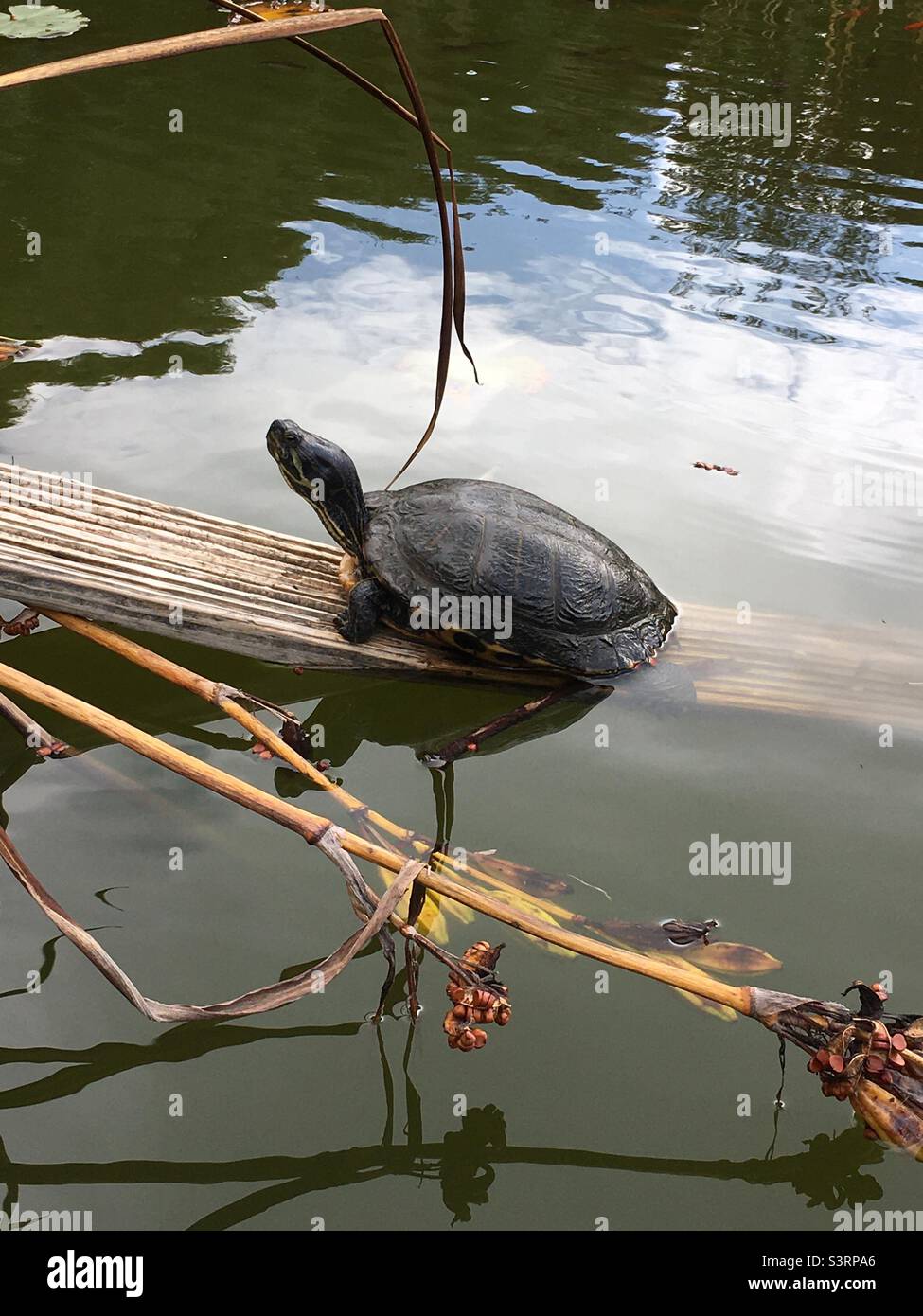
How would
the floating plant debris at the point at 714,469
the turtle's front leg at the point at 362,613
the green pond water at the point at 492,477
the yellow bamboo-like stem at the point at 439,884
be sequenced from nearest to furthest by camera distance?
the yellow bamboo-like stem at the point at 439,884, the green pond water at the point at 492,477, the turtle's front leg at the point at 362,613, the floating plant debris at the point at 714,469

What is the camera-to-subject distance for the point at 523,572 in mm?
3678

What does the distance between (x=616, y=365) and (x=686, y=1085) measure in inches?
165

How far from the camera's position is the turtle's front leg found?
11.8 ft

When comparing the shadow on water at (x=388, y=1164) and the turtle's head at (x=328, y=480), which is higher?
the turtle's head at (x=328, y=480)

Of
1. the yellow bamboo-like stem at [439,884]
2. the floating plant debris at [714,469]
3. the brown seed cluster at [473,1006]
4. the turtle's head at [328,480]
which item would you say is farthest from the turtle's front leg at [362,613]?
the floating plant debris at [714,469]

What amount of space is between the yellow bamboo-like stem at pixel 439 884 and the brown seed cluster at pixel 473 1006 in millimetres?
101

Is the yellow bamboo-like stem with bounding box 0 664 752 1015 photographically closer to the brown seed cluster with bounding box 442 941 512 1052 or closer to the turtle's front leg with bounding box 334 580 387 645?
the brown seed cluster with bounding box 442 941 512 1052

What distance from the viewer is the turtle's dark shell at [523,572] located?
11.9 feet

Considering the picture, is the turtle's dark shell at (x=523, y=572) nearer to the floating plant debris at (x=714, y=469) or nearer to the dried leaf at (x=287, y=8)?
the floating plant debris at (x=714, y=469)

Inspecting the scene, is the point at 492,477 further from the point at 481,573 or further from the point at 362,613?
the point at 362,613

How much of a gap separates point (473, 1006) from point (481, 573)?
182 cm

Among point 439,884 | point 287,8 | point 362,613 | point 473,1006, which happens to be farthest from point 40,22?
point 473,1006
